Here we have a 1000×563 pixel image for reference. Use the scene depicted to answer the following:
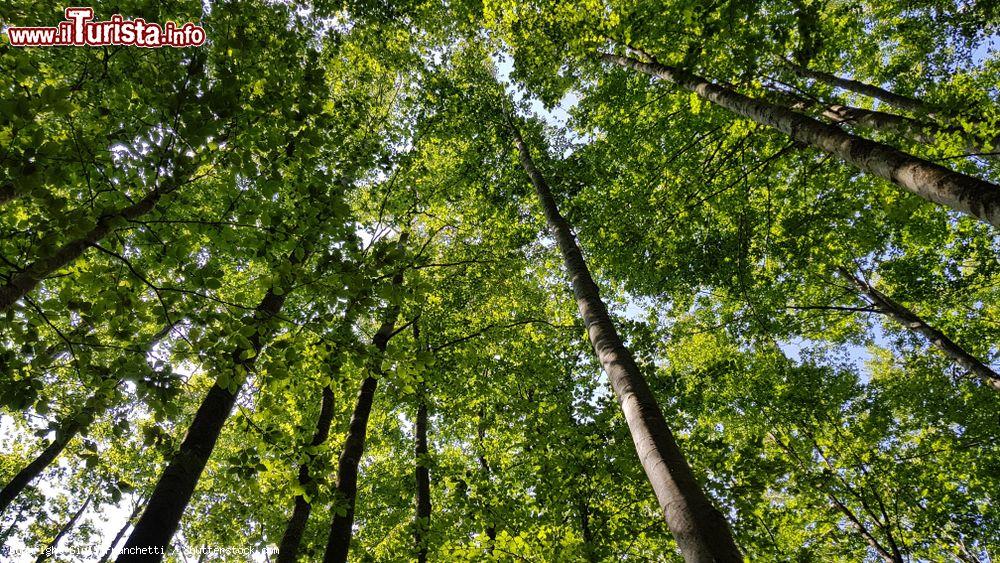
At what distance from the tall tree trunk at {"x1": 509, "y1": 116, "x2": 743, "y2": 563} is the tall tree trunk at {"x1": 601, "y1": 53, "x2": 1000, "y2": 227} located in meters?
2.80

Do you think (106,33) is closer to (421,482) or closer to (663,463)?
(663,463)

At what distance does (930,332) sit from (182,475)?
611 inches

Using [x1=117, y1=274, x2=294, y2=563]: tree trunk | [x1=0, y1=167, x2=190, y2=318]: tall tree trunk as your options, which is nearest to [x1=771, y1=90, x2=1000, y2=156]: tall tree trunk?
[x1=117, y1=274, x2=294, y2=563]: tree trunk

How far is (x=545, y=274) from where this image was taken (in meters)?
12.7

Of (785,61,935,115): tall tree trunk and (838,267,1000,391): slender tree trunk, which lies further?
(838,267,1000,391): slender tree trunk

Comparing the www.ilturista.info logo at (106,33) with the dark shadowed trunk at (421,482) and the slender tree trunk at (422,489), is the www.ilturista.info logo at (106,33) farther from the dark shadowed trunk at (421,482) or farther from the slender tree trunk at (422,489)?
the slender tree trunk at (422,489)

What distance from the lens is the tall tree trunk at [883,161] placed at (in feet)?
10.1

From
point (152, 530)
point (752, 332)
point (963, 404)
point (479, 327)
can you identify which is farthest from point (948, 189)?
point (963, 404)

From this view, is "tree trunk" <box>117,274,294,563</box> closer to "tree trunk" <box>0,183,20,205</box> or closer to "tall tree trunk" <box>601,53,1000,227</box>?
"tree trunk" <box>0,183,20,205</box>

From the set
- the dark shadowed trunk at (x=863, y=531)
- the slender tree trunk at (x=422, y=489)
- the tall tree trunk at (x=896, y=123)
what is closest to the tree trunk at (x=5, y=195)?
the slender tree trunk at (x=422, y=489)

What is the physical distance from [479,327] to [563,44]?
681 cm

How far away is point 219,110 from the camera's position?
8.72 ft

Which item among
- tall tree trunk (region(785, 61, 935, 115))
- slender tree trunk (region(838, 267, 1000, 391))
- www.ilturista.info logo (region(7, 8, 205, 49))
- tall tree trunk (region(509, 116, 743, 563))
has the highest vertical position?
tall tree trunk (region(785, 61, 935, 115))

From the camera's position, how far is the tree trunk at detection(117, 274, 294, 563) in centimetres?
354
